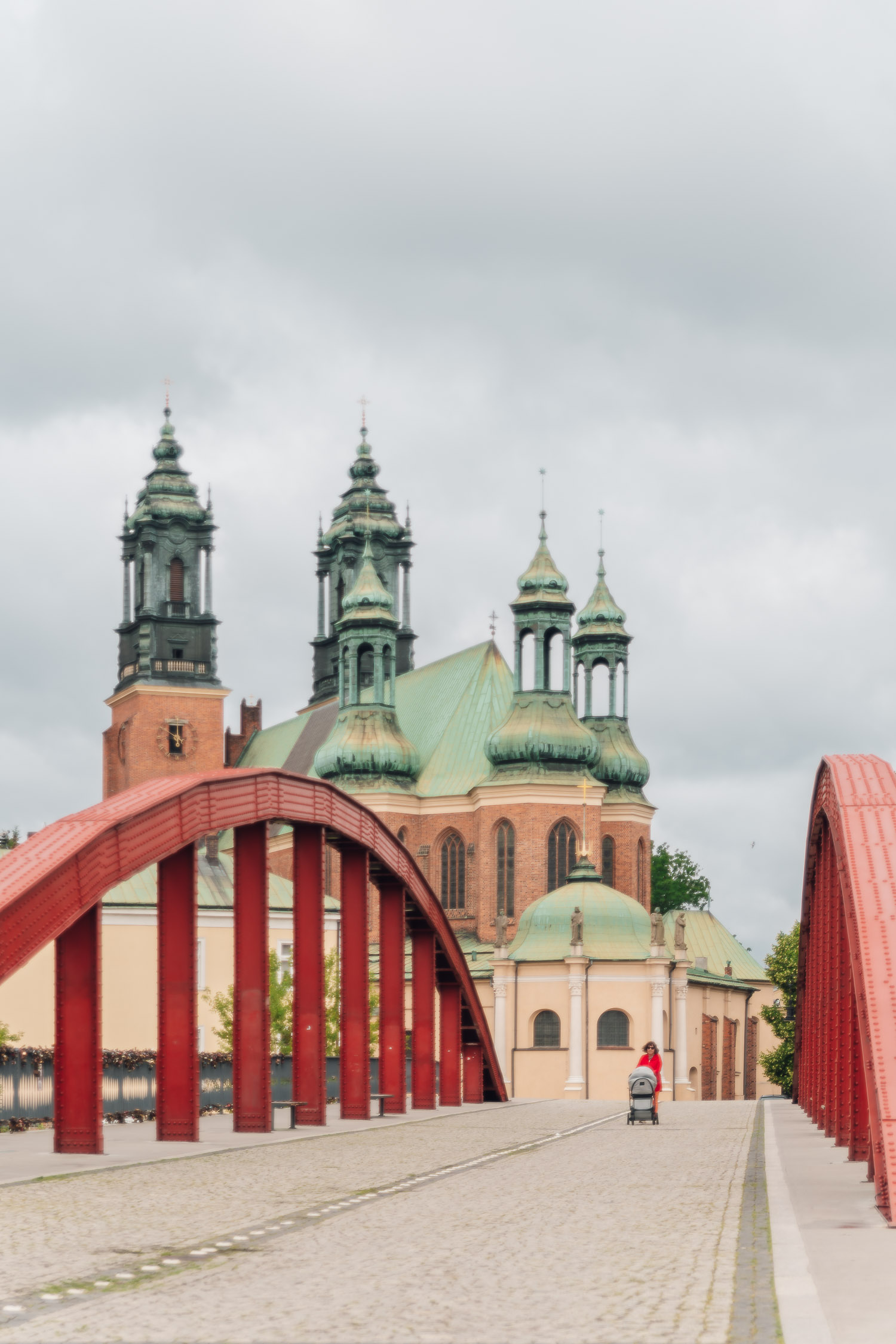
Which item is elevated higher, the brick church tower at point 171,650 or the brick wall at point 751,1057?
the brick church tower at point 171,650

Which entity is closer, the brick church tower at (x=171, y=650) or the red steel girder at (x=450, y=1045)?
the red steel girder at (x=450, y=1045)

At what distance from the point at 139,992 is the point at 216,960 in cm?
469

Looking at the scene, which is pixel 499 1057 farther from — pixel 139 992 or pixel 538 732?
pixel 139 992

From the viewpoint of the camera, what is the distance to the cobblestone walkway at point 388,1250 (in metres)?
8.27

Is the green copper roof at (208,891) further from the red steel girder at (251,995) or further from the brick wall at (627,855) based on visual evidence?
the red steel girder at (251,995)

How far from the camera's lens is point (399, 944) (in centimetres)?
3241

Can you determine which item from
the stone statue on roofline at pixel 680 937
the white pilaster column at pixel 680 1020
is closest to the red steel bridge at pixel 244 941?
the stone statue on roofline at pixel 680 937

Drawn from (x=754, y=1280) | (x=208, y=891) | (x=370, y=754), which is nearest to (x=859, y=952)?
(x=754, y=1280)

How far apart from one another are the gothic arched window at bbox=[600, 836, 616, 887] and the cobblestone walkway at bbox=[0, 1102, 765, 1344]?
6196 centimetres

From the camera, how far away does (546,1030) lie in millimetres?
71688

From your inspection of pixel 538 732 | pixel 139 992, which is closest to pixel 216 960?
pixel 139 992

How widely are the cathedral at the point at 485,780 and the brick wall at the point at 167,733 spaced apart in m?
0.08

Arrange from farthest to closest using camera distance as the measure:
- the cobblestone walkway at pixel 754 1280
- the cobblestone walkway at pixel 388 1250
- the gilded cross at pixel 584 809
Result: the gilded cross at pixel 584 809 → the cobblestone walkway at pixel 388 1250 → the cobblestone walkway at pixel 754 1280

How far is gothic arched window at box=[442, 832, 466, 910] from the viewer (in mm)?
80688
